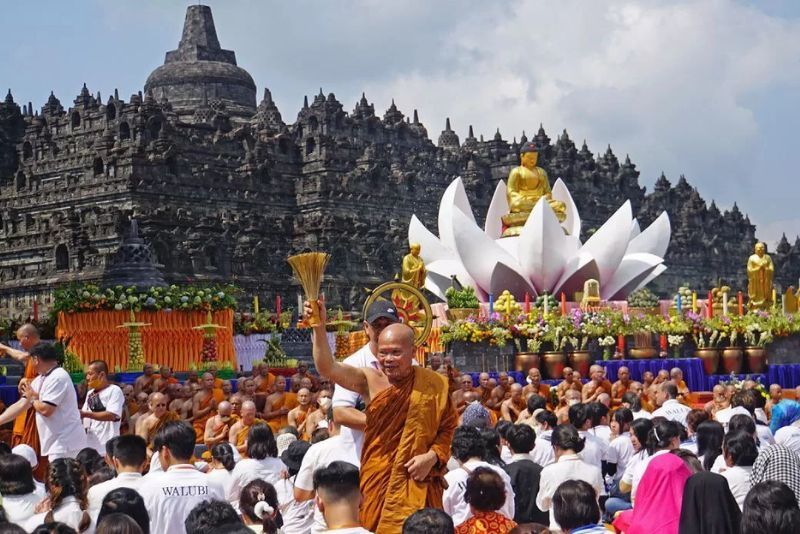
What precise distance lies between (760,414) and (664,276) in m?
52.3

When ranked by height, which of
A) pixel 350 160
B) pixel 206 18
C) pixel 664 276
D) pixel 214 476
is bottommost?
pixel 214 476

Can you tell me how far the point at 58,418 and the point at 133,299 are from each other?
39.7ft

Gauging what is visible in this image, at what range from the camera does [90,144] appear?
166 feet

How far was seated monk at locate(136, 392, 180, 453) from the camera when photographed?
13461 mm

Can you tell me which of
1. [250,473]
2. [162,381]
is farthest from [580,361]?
[250,473]

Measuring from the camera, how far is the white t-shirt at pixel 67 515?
7641 mm

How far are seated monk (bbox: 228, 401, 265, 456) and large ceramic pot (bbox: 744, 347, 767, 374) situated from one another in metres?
13.8

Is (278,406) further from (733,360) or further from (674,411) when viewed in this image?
(733,360)

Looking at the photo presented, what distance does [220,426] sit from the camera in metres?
15.3

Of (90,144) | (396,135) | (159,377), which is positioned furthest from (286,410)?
(396,135)

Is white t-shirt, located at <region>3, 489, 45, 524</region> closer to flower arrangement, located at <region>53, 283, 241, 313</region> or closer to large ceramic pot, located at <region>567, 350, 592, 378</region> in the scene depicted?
flower arrangement, located at <region>53, 283, 241, 313</region>

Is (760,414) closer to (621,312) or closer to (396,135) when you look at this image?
(621,312)

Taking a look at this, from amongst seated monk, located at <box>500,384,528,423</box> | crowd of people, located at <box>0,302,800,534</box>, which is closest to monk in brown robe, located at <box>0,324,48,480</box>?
crowd of people, located at <box>0,302,800,534</box>

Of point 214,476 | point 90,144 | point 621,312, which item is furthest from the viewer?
point 90,144
